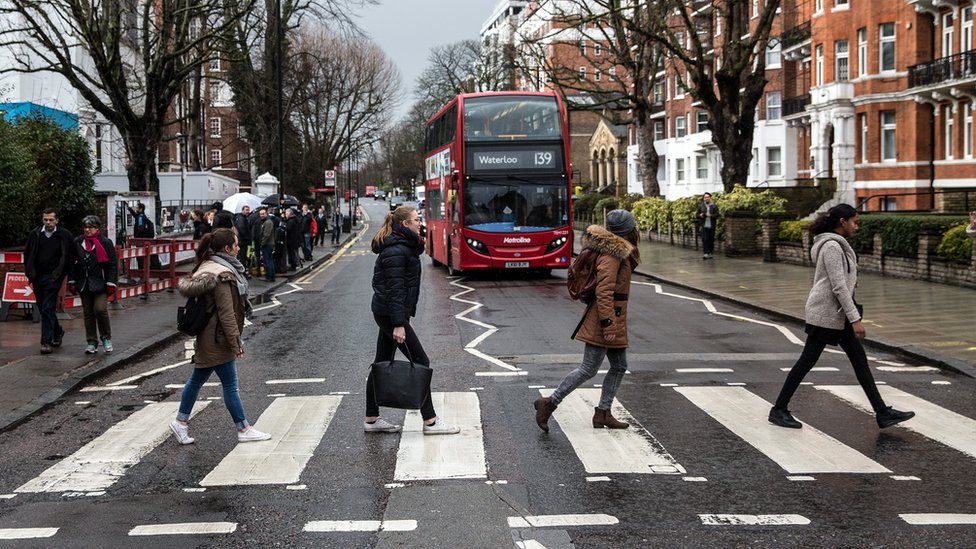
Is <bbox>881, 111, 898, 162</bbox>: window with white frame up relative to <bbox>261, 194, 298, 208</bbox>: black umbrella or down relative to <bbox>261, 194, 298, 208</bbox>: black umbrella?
up

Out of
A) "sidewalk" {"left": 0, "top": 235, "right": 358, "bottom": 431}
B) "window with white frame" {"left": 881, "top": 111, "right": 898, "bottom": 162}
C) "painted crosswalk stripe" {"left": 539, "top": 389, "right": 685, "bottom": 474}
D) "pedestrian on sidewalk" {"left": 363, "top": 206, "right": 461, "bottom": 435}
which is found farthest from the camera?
"window with white frame" {"left": 881, "top": 111, "right": 898, "bottom": 162}

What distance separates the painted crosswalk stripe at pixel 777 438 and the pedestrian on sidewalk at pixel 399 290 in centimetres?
227

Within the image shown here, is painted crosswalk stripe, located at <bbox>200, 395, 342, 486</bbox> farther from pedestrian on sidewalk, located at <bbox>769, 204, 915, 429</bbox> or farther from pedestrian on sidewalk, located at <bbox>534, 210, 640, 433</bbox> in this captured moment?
pedestrian on sidewalk, located at <bbox>769, 204, 915, 429</bbox>

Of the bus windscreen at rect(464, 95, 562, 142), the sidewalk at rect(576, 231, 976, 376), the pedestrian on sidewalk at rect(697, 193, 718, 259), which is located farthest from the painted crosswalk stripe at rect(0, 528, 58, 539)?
the pedestrian on sidewalk at rect(697, 193, 718, 259)

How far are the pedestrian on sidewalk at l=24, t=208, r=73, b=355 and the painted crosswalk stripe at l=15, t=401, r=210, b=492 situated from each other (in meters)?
4.31

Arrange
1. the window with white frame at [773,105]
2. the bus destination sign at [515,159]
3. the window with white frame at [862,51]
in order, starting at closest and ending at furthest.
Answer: the bus destination sign at [515,159]
the window with white frame at [862,51]
the window with white frame at [773,105]

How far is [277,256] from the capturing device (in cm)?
2823

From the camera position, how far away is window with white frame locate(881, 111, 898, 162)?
40.6 meters

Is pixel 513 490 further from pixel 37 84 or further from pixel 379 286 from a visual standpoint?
pixel 37 84

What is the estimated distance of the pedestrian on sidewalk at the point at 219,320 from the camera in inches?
302

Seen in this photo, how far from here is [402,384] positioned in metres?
7.66

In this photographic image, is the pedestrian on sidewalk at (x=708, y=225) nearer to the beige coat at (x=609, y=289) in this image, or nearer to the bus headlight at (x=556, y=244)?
the bus headlight at (x=556, y=244)

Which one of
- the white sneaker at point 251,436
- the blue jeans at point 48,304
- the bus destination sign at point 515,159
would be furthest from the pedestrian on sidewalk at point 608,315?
the bus destination sign at point 515,159

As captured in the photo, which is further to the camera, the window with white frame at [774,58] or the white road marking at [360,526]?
the window with white frame at [774,58]
